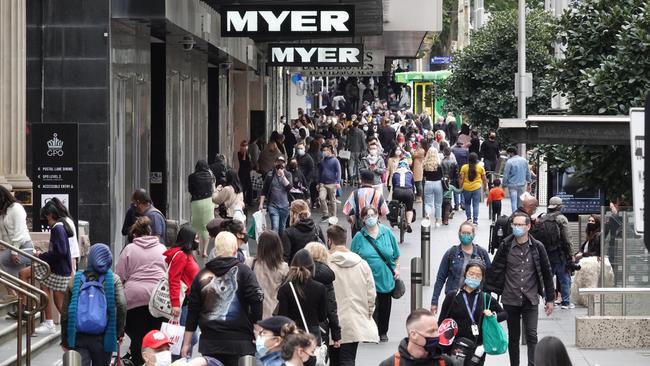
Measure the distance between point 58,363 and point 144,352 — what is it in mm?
5426

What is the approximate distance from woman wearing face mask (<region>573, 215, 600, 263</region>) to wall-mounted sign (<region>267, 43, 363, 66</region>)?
1127 cm

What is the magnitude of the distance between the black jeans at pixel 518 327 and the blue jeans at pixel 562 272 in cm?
466

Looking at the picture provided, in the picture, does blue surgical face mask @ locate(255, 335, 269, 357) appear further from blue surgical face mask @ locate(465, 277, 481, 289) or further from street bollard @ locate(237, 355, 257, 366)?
blue surgical face mask @ locate(465, 277, 481, 289)

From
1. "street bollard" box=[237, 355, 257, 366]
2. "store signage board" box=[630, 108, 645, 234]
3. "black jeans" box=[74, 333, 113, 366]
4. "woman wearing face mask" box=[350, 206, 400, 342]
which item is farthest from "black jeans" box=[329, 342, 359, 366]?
"store signage board" box=[630, 108, 645, 234]

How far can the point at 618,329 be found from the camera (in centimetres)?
1819

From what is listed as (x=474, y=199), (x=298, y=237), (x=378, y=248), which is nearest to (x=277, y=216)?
(x=474, y=199)

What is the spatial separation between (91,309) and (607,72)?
7.03m

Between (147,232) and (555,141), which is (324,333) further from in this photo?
(555,141)

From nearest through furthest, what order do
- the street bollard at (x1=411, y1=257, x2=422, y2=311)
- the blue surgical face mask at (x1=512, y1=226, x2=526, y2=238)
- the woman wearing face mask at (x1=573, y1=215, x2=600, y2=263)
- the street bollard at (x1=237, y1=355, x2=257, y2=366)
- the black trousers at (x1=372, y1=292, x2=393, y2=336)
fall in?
the street bollard at (x1=237, y1=355, x2=257, y2=366)
the blue surgical face mask at (x1=512, y1=226, x2=526, y2=238)
the black trousers at (x1=372, y1=292, x2=393, y2=336)
the street bollard at (x1=411, y1=257, x2=422, y2=311)
the woman wearing face mask at (x1=573, y1=215, x2=600, y2=263)

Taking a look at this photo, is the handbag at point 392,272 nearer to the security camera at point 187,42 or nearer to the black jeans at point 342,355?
the black jeans at point 342,355

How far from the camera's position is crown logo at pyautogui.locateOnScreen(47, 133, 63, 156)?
1812 cm

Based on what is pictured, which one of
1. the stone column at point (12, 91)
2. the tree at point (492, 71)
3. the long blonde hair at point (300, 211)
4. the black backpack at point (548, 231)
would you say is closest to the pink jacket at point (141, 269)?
the long blonde hair at point (300, 211)

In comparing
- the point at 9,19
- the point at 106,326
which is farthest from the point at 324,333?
the point at 9,19

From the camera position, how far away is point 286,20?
74.4ft
